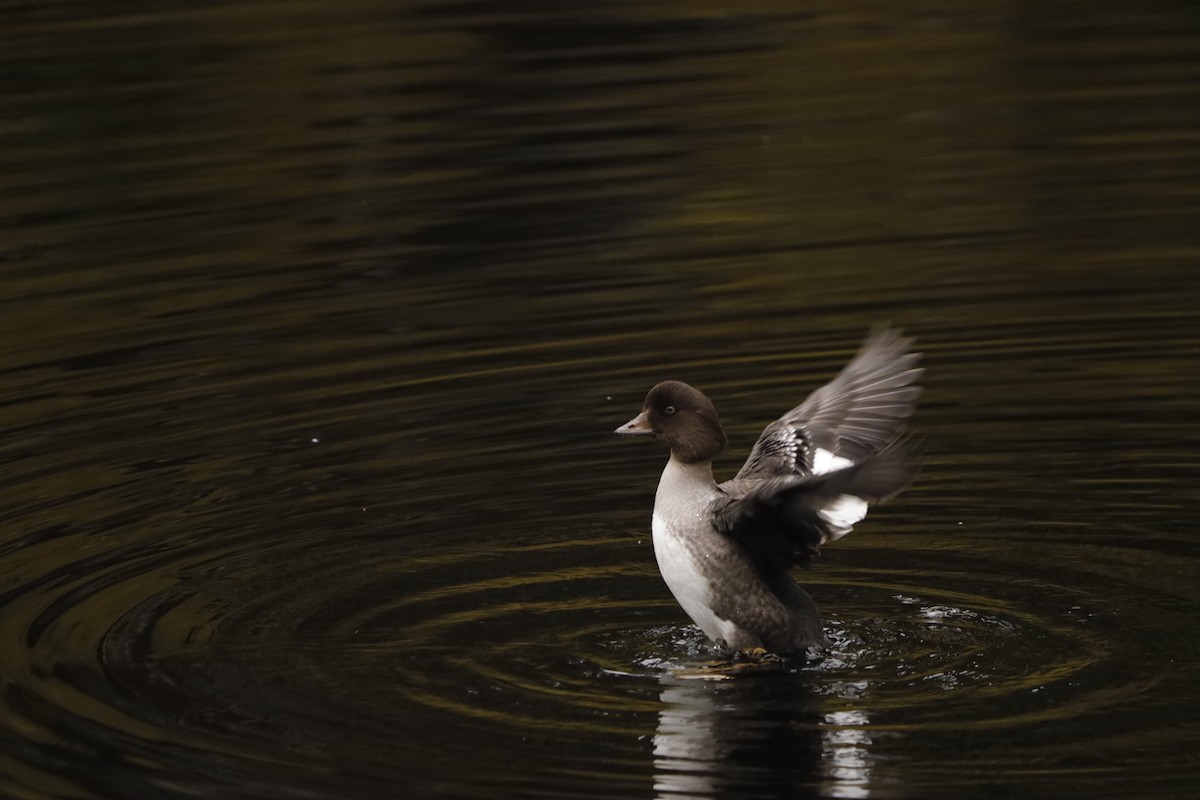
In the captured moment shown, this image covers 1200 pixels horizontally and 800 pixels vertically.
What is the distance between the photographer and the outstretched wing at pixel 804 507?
7.68 metres

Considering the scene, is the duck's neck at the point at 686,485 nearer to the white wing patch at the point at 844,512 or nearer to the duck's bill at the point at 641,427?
the duck's bill at the point at 641,427

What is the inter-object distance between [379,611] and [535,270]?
6.49 m

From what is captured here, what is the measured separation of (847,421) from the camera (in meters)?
9.49

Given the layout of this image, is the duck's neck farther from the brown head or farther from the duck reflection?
the duck reflection

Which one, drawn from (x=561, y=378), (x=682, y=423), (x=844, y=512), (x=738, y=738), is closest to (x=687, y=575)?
(x=682, y=423)

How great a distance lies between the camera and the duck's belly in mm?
8820

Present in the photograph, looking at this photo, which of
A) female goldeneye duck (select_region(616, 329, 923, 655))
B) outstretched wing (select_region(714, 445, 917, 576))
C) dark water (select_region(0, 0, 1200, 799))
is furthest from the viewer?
female goldeneye duck (select_region(616, 329, 923, 655))

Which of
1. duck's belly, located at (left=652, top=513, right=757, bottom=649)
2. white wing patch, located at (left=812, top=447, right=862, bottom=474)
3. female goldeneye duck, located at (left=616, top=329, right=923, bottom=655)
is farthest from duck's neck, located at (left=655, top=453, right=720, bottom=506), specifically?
white wing patch, located at (left=812, top=447, right=862, bottom=474)

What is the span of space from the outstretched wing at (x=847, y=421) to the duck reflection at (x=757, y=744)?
121 centimetres

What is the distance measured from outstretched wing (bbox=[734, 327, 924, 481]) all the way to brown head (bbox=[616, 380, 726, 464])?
43cm

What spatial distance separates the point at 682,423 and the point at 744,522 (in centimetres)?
55

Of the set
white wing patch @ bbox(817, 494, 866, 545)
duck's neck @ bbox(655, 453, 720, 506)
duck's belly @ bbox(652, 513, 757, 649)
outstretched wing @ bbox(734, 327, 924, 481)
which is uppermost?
outstretched wing @ bbox(734, 327, 924, 481)

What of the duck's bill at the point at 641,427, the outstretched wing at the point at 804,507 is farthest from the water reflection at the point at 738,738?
the duck's bill at the point at 641,427

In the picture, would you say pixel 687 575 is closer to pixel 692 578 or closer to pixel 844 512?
pixel 692 578
